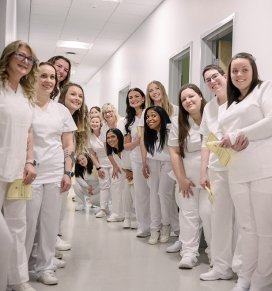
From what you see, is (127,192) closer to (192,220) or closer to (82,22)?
(192,220)

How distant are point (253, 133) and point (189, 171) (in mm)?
1111

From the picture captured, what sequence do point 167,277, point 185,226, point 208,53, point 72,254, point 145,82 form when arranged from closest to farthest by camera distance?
point 167,277 < point 185,226 < point 72,254 < point 208,53 < point 145,82

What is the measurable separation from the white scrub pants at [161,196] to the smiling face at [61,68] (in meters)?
1.26

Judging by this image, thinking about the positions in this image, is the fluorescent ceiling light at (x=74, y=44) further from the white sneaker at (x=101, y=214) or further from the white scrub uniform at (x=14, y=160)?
the white scrub uniform at (x=14, y=160)

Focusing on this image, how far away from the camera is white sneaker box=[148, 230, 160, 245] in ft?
12.9

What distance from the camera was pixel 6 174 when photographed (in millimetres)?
2180

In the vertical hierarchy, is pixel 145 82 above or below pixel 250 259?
above

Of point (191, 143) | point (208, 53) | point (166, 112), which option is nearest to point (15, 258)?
point (191, 143)

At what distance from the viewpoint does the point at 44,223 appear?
270 centimetres

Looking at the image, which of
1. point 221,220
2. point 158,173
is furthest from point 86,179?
point 221,220

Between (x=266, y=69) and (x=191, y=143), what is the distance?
892 mm

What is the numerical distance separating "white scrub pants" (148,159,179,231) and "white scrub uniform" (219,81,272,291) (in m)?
1.52

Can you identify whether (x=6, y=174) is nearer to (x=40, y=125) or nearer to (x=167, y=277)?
(x=40, y=125)

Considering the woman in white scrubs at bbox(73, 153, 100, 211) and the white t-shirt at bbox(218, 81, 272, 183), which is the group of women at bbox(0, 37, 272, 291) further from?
the woman in white scrubs at bbox(73, 153, 100, 211)
